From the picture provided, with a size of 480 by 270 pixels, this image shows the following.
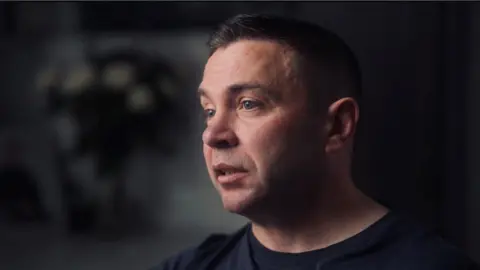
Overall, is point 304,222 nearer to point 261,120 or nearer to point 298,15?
point 261,120

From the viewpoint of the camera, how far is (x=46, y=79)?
1.29 meters

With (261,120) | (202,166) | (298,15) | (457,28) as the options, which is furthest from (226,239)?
(457,28)

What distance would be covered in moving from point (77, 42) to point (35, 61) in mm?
97

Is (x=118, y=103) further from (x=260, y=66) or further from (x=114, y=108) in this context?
(x=260, y=66)

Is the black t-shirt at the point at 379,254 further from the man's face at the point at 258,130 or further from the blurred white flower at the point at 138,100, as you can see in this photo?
the blurred white flower at the point at 138,100

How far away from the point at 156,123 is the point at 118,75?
12 centimetres

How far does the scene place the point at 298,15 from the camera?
1248mm

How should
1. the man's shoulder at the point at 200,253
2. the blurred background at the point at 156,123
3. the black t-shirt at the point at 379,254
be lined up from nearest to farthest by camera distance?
1. the black t-shirt at the point at 379,254
2. the man's shoulder at the point at 200,253
3. the blurred background at the point at 156,123

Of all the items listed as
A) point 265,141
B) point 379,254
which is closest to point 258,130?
point 265,141

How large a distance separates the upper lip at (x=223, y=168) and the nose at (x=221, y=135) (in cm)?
3

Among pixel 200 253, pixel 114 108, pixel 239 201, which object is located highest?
pixel 114 108

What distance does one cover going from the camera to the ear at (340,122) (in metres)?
0.96

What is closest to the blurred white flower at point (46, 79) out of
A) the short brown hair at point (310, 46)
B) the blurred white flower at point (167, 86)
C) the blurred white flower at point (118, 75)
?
the blurred white flower at point (118, 75)

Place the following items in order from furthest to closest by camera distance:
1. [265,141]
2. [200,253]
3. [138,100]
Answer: [138,100], [200,253], [265,141]
